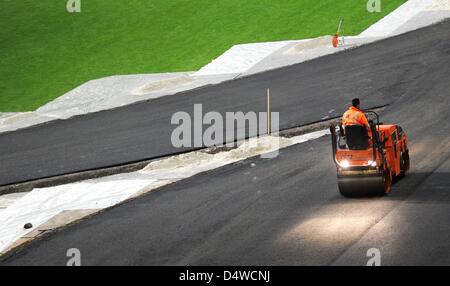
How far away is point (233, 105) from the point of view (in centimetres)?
2930

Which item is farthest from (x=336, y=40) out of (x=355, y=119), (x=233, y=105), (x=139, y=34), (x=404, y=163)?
(x=355, y=119)

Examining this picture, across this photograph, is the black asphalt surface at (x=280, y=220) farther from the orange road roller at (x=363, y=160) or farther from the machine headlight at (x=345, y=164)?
the machine headlight at (x=345, y=164)

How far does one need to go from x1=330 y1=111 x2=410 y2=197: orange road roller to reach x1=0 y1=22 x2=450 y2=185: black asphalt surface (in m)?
8.25

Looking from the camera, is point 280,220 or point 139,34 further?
point 139,34

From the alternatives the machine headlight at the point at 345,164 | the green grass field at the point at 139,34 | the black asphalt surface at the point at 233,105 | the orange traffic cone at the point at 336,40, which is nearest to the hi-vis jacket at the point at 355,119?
the machine headlight at the point at 345,164

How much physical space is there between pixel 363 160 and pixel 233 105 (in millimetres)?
12245

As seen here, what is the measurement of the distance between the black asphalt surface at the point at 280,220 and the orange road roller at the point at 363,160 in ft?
0.88

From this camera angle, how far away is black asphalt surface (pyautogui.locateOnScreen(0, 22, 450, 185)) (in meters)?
26.3

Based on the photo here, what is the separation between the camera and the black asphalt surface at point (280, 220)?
15.2 m

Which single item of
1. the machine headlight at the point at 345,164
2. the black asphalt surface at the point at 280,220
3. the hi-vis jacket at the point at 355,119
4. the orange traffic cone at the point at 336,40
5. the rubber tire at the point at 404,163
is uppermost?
the orange traffic cone at the point at 336,40

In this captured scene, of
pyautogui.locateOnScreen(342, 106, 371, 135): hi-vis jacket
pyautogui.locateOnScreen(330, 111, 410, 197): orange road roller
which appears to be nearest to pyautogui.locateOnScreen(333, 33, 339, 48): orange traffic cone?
pyautogui.locateOnScreen(330, 111, 410, 197): orange road roller

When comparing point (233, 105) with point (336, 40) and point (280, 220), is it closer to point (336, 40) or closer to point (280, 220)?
point (336, 40)

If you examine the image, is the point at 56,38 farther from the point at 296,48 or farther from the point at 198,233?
the point at 198,233
